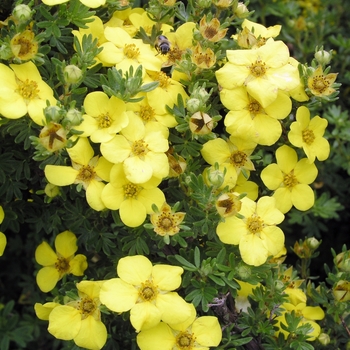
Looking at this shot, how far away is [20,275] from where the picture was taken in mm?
2715

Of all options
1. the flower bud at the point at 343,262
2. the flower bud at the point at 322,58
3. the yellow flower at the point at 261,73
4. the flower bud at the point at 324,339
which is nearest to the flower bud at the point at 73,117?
the yellow flower at the point at 261,73

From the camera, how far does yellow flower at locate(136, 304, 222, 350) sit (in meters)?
1.71

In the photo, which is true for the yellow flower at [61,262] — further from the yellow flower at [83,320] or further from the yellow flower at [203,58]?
the yellow flower at [203,58]

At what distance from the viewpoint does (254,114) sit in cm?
185

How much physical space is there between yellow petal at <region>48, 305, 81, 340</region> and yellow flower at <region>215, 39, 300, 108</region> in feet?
2.75

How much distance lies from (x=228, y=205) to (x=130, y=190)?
29cm

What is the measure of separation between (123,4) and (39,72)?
1.32 ft

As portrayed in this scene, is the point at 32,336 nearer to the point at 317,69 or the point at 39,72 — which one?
the point at 39,72

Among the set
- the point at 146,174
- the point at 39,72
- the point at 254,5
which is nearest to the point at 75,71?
the point at 39,72

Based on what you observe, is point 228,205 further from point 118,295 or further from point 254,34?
point 254,34

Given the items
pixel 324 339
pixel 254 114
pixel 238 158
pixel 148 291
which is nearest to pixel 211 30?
pixel 254 114

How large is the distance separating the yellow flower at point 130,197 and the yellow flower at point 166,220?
0.08ft

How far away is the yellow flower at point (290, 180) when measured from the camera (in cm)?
195

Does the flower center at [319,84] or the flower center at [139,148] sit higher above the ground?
the flower center at [319,84]
